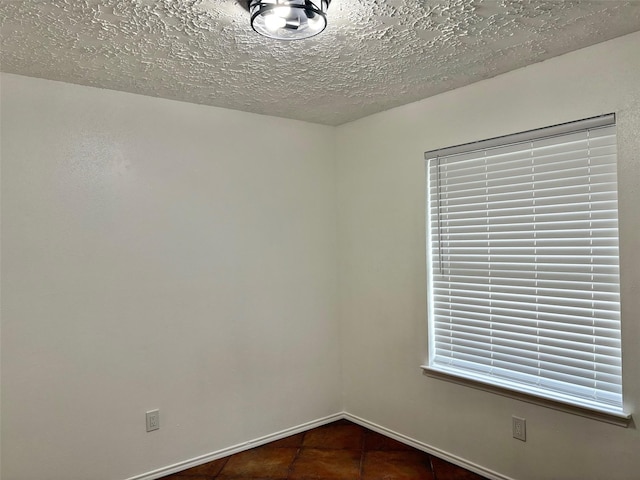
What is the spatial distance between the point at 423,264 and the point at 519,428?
1.14 m

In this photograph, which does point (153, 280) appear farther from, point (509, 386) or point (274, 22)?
point (509, 386)

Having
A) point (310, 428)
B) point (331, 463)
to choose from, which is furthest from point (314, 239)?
point (331, 463)

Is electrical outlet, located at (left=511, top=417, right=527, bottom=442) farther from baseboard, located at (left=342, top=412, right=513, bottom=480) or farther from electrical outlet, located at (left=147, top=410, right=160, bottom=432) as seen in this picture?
electrical outlet, located at (left=147, top=410, right=160, bottom=432)

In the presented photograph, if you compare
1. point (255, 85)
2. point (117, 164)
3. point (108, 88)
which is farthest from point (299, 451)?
point (108, 88)

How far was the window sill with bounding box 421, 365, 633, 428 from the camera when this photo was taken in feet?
7.38

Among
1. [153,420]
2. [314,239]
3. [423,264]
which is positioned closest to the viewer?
[153,420]

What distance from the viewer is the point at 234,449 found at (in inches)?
127

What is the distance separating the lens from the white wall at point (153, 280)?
2.55 meters

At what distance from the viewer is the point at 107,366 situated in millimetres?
2770

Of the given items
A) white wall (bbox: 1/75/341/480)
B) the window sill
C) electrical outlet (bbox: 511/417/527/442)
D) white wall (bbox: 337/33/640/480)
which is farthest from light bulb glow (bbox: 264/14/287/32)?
electrical outlet (bbox: 511/417/527/442)

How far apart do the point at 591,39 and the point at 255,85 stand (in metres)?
1.78

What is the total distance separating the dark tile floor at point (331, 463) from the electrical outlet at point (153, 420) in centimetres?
32

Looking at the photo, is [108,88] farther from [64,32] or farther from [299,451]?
[299,451]

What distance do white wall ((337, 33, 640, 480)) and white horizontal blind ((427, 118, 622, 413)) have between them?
92mm
